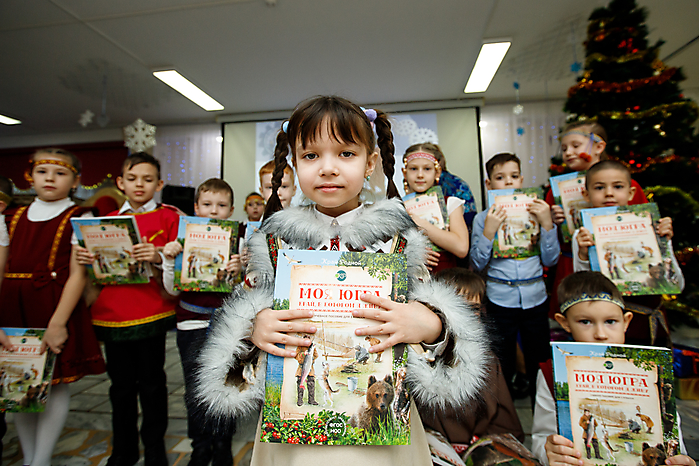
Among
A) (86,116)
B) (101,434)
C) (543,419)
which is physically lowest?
(101,434)

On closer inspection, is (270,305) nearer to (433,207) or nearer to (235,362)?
(235,362)

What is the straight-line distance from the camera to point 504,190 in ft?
6.37

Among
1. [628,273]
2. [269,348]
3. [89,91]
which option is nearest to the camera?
[269,348]

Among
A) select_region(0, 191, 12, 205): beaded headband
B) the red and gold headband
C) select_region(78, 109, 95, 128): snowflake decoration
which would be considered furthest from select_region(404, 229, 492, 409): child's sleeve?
select_region(78, 109, 95, 128): snowflake decoration

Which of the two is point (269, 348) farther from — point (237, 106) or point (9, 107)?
point (9, 107)

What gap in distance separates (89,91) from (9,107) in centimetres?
171

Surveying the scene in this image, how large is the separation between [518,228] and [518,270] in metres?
0.24

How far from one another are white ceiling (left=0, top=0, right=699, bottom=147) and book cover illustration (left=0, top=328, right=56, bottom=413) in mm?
3213

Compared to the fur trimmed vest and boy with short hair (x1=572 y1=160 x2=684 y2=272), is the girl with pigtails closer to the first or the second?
the fur trimmed vest

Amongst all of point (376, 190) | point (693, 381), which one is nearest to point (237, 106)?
point (376, 190)

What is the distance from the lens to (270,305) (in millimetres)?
819

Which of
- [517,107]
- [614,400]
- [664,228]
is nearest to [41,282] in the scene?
[614,400]

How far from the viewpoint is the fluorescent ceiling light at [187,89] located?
182 inches

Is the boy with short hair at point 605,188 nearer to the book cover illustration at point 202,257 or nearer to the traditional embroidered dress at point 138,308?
the book cover illustration at point 202,257
